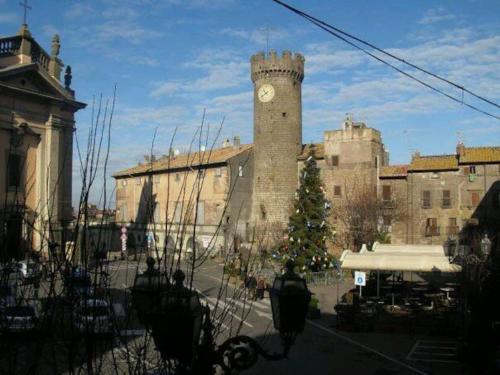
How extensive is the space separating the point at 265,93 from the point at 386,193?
13.2 metres

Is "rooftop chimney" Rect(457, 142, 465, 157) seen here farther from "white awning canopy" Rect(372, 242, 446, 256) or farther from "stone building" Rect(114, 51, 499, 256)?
"white awning canopy" Rect(372, 242, 446, 256)

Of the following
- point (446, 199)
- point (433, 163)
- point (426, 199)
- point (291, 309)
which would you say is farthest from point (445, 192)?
point (291, 309)

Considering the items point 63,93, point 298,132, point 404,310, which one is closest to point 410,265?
point 404,310

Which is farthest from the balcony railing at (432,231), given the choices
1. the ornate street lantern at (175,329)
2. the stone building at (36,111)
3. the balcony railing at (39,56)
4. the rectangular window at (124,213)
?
the ornate street lantern at (175,329)

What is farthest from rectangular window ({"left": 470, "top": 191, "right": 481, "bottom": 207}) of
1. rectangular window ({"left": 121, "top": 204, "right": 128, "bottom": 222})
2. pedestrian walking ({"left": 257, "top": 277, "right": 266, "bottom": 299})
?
rectangular window ({"left": 121, "top": 204, "right": 128, "bottom": 222})

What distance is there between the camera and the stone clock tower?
152 ft

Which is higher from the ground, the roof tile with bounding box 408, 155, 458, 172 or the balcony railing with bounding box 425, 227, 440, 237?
the roof tile with bounding box 408, 155, 458, 172

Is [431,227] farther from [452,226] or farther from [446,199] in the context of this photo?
[446,199]

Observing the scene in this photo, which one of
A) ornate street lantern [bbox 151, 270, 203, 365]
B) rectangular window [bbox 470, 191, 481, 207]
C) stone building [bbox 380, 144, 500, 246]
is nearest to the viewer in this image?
ornate street lantern [bbox 151, 270, 203, 365]

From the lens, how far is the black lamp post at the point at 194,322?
3.88 m

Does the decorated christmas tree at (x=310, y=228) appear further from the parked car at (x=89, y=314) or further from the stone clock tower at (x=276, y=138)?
the parked car at (x=89, y=314)

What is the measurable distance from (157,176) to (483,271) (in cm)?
4195

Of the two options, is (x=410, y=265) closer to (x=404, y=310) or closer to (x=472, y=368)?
(x=404, y=310)

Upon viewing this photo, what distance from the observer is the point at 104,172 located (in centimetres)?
525
